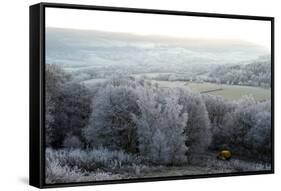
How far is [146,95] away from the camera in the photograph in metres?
8.96

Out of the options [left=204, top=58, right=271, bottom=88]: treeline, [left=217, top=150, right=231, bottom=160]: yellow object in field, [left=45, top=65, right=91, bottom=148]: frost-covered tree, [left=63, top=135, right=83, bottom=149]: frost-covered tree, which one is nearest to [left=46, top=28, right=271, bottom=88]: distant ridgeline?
[left=204, top=58, right=271, bottom=88]: treeline

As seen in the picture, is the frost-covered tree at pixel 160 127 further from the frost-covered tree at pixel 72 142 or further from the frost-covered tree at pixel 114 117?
the frost-covered tree at pixel 72 142

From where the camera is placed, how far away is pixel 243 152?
9695 mm

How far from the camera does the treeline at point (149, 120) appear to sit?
848cm

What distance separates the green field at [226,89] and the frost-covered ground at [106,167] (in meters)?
0.83

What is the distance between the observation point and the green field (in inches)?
362

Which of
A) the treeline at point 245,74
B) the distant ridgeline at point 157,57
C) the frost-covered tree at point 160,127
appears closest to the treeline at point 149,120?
the frost-covered tree at point 160,127

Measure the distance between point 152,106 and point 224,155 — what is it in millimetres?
1321

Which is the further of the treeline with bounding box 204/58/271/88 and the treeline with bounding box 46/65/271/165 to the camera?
the treeline with bounding box 204/58/271/88

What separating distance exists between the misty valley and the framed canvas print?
0.04 ft

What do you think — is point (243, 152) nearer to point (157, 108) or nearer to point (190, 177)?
point (190, 177)

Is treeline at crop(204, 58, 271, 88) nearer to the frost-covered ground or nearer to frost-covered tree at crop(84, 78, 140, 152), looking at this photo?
the frost-covered ground

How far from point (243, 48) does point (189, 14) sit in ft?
3.27

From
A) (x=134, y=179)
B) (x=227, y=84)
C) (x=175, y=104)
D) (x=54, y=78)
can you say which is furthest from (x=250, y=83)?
(x=54, y=78)
